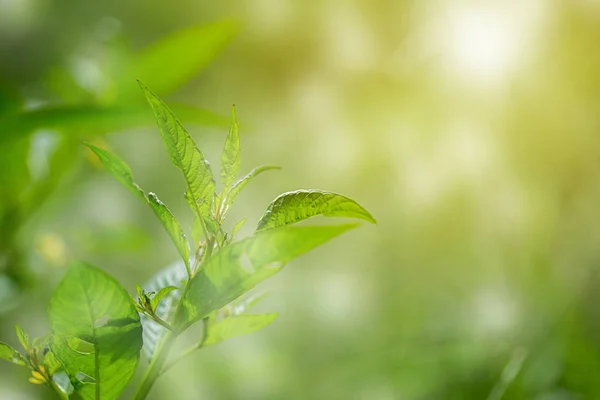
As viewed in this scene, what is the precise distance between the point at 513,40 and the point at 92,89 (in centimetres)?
51

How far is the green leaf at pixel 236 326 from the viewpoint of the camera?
5.0 inches

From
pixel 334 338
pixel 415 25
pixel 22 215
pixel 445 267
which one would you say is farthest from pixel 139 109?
pixel 415 25

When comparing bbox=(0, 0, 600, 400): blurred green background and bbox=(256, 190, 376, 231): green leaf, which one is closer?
bbox=(256, 190, 376, 231): green leaf

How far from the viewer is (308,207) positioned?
106mm

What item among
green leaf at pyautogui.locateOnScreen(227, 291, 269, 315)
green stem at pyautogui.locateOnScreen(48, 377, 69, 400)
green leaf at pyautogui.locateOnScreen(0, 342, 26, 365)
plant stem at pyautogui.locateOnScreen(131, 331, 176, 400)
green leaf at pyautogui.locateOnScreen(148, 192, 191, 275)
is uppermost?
green leaf at pyautogui.locateOnScreen(148, 192, 191, 275)

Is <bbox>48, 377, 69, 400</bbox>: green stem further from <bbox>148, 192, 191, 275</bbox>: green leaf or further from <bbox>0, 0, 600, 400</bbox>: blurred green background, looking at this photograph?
<bbox>0, 0, 600, 400</bbox>: blurred green background

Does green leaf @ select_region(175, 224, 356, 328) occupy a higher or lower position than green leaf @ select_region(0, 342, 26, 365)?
lower

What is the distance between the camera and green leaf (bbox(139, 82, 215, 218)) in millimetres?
104

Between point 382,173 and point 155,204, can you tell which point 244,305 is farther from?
point 382,173

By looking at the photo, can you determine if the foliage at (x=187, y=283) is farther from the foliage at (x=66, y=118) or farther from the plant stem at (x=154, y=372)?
the foliage at (x=66, y=118)

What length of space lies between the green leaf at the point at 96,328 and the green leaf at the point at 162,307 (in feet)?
0.07

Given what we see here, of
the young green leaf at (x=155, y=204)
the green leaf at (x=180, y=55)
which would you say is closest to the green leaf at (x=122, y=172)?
the young green leaf at (x=155, y=204)

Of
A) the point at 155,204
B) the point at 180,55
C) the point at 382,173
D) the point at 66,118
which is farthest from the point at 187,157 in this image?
the point at 382,173

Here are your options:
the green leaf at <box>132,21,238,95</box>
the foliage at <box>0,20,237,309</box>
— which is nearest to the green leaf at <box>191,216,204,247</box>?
the foliage at <box>0,20,237,309</box>
